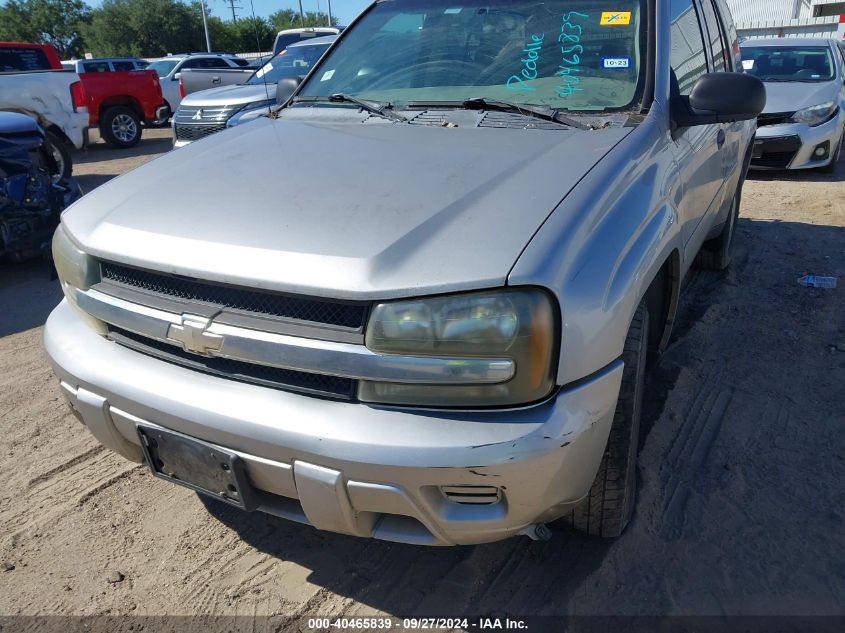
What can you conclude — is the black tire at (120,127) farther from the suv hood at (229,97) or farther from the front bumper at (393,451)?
the front bumper at (393,451)

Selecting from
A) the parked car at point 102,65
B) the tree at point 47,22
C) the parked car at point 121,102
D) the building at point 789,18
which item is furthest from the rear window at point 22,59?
the tree at point 47,22

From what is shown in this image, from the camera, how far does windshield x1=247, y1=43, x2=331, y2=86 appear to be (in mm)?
8664

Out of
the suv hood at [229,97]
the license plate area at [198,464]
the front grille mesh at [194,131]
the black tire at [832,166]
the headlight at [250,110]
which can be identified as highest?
the suv hood at [229,97]

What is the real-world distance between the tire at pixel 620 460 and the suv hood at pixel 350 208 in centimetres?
54

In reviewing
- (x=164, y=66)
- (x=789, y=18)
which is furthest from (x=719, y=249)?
(x=789, y=18)

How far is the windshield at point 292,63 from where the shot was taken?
8664 mm

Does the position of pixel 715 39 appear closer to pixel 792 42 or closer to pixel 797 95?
pixel 797 95

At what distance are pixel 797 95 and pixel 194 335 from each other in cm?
831

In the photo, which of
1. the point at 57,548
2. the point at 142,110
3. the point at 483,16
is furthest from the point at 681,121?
the point at 142,110

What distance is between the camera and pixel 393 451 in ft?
5.17

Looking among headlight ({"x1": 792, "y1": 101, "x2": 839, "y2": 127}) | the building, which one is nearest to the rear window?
headlight ({"x1": 792, "y1": 101, "x2": 839, "y2": 127})

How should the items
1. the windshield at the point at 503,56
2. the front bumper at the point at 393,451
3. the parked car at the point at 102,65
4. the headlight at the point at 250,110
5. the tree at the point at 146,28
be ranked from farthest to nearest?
the tree at the point at 146,28 → the parked car at the point at 102,65 → the headlight at the point at 250,110 → the windshield at the point at 503,56 → the front bumper at the point at 393,451

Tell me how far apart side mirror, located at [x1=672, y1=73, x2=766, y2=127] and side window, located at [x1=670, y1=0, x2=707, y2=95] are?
0.94 feet

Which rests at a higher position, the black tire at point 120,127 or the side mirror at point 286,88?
the side mirror at point 286,88
